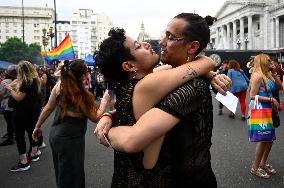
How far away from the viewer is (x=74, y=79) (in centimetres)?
381

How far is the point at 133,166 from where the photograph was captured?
161 centimetres

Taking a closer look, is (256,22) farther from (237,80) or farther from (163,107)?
(163,107)

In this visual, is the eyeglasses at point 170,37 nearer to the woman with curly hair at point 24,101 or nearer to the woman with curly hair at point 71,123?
the woman with curly hair at point 71,123

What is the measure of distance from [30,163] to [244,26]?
72.9 m

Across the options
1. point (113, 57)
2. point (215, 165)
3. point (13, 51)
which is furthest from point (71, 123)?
point (13, 51)

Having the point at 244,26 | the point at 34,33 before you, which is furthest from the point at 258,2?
the point at 34,33

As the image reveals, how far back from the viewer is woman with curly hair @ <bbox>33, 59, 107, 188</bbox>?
3.62 m

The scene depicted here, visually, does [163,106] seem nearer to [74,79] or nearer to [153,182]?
[153,182]

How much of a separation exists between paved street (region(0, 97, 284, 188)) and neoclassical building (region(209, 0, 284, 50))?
53606 millimetres

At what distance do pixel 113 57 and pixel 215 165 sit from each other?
4.13 m

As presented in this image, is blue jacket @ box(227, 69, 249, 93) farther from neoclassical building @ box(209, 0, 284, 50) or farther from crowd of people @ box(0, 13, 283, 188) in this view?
neoclassical building @ box(209, 0, 284, 50)

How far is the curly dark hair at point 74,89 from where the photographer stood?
148 inches

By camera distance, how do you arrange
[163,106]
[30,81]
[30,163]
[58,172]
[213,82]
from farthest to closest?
[30,163]
[30,81]
[58,172]
[213,82]
[163,106]

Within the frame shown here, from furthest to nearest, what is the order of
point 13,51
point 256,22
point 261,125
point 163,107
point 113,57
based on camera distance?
point 13,51 → point 256,22 → point 261,125 → point 113,57 → point 163,107
